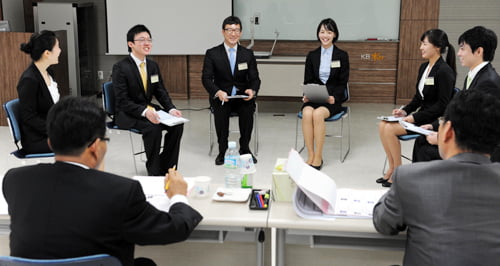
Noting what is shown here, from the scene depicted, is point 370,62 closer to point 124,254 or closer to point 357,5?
point 357,5

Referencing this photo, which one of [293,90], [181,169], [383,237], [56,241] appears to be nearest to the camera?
[56,241]

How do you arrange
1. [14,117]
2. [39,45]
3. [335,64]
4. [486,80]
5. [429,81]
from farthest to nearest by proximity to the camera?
[335,64] < [429,81] < [39,45] < [14,117] < [486,80]

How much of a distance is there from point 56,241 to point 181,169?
11.2 feet

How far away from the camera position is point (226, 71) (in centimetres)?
543

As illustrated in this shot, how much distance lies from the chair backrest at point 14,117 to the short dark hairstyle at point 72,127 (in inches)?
93.7

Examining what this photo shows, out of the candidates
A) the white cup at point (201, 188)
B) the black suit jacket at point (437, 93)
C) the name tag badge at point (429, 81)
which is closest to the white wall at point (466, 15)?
the black suit jacket at point (437, 93)

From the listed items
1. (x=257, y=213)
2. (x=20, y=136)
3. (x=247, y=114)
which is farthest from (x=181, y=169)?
(x=257, y=213)

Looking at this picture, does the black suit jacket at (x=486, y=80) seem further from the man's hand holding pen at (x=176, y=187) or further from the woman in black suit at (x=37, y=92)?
the woman in black suit at (x=37, y=92)

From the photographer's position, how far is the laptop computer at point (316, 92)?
5.20 meters

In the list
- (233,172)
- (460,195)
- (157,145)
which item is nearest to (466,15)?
(157,145)

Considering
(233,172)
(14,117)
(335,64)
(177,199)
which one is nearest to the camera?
(177,199)

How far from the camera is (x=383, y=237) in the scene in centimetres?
218

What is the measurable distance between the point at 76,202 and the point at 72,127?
248 mm

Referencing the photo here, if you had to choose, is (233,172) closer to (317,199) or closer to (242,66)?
(317,199)
